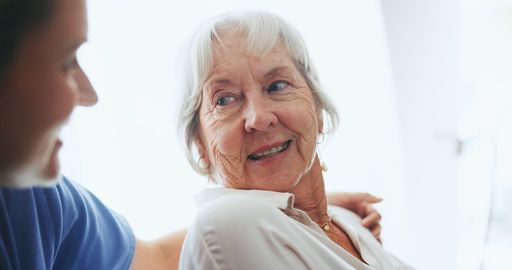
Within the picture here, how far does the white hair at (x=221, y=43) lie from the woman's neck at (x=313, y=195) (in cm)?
17

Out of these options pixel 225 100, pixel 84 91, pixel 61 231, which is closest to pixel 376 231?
pixel 225 100

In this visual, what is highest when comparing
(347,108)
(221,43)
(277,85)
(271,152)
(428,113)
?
(221,43)

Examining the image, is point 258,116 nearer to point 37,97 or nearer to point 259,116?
point 259,116

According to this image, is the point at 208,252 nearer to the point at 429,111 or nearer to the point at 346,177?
the point at 346,177

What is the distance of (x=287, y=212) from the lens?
953 mm

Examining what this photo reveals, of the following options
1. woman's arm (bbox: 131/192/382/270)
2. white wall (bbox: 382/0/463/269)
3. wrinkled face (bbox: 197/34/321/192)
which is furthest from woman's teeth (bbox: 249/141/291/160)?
white wall (bbox: 382/0/463/269)

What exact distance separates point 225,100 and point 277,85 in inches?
4.3

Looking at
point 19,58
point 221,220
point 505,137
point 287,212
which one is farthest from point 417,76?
point 19,58

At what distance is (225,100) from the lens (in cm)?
101

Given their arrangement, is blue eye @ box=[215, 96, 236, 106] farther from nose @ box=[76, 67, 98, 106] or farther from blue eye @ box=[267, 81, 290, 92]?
nose @ box=[76, 67, 98, 106]

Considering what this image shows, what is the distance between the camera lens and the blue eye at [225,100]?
39.5 inches

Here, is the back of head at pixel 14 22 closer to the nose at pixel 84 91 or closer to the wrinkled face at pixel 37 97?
the wrinkled face at pixel 37 97

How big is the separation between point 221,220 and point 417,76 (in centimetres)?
135

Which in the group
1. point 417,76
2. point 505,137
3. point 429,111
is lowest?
point 505,137
